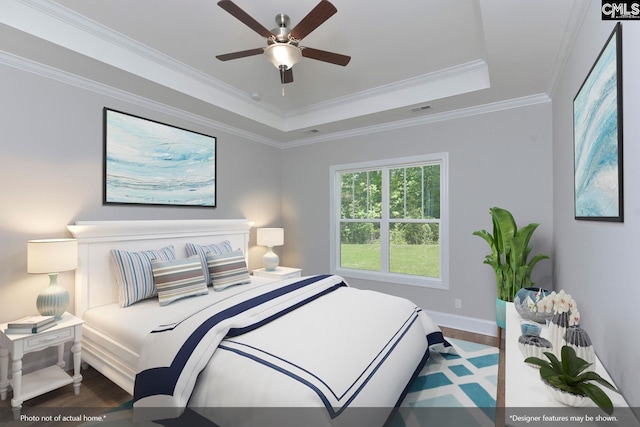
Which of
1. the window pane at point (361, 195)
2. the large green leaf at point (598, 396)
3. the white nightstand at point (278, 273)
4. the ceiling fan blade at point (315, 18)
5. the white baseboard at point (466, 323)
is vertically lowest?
the white baseboard at point (466, 323)

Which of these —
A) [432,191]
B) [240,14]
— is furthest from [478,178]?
[240,14]

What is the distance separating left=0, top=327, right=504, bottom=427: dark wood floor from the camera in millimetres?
2113

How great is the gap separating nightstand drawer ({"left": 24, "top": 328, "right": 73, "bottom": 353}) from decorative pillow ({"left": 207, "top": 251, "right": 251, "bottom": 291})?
1194 mm

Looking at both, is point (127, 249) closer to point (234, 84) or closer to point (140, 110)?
point (140, 110)

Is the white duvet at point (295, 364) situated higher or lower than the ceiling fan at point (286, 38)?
lower

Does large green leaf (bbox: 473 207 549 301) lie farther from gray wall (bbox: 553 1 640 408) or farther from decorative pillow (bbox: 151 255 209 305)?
decorative pillow (bbox: 151 255 209 305)

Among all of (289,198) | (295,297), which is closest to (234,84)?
(289,198)

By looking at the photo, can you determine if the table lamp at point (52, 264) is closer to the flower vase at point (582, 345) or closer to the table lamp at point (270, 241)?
the table lamp at point (270, 241)

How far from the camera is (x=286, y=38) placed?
2168mm

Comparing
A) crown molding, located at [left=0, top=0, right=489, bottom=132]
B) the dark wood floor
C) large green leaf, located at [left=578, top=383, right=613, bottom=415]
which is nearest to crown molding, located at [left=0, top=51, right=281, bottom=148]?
crown molding, located at [left=0, top=0, right=489, bottom=132]

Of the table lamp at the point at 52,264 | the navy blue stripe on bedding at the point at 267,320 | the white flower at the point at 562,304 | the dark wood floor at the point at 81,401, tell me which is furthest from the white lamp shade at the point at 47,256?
the white flower at the point at 562,304

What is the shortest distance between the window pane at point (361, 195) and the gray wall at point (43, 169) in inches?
101

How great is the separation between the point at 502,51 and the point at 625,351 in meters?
2.14

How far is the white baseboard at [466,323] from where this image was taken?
348cm
